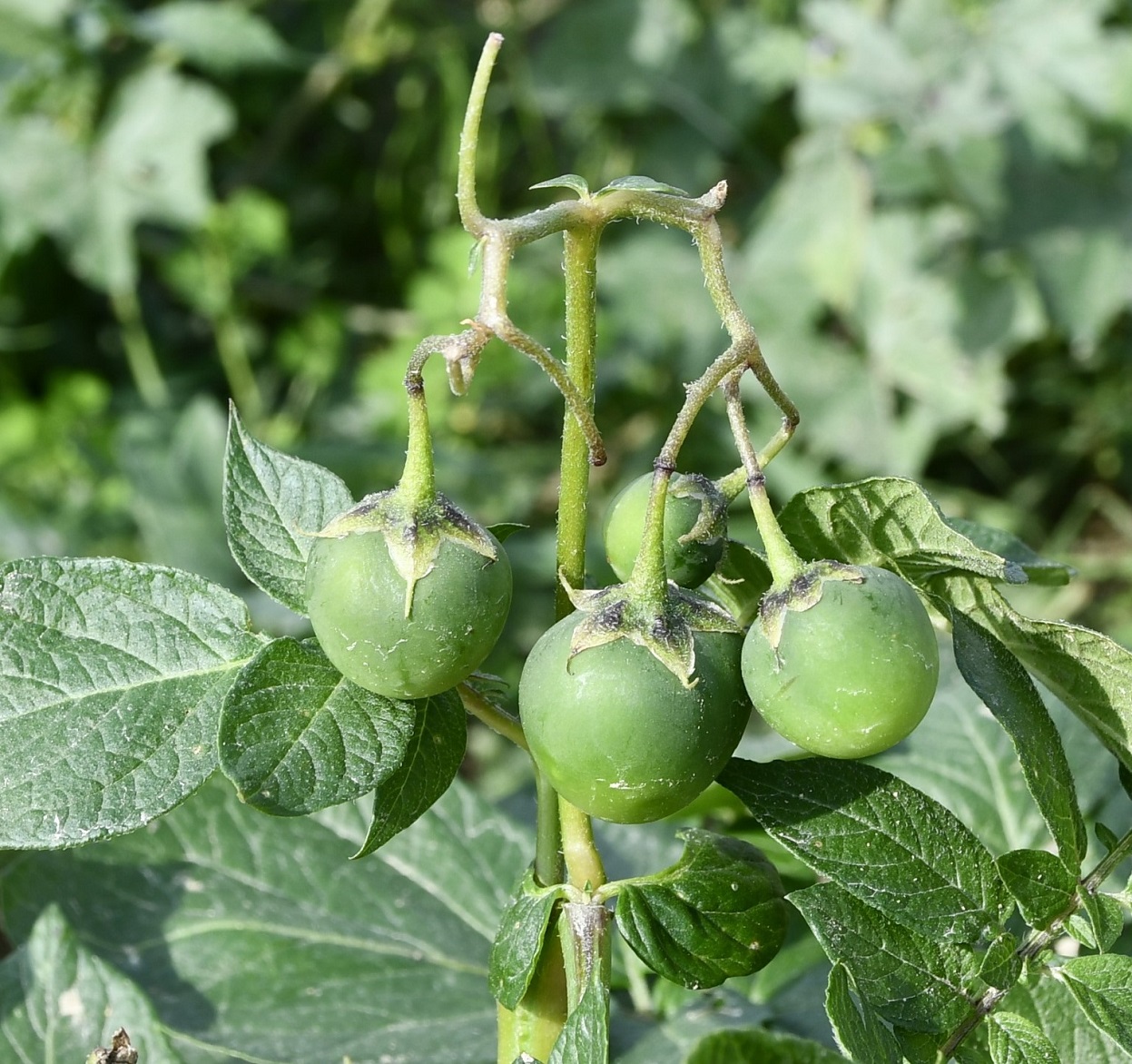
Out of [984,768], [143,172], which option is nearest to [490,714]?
[984,768]

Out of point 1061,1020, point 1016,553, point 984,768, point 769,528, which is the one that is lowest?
point 984,768

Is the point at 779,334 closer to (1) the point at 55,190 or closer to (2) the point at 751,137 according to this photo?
(2) the point at 751,137

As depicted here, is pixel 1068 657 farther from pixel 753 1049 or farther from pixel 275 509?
pixel 275 509

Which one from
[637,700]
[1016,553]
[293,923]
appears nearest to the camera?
[637,700]

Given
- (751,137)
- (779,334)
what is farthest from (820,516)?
(751,137)

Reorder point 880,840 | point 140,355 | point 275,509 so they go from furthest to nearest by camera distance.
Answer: point 140,355 → point 275,509 → point 880,840

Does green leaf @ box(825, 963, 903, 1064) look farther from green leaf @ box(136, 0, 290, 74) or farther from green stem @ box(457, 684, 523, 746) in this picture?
green leaf @ box(136, 0, 290, 74)
